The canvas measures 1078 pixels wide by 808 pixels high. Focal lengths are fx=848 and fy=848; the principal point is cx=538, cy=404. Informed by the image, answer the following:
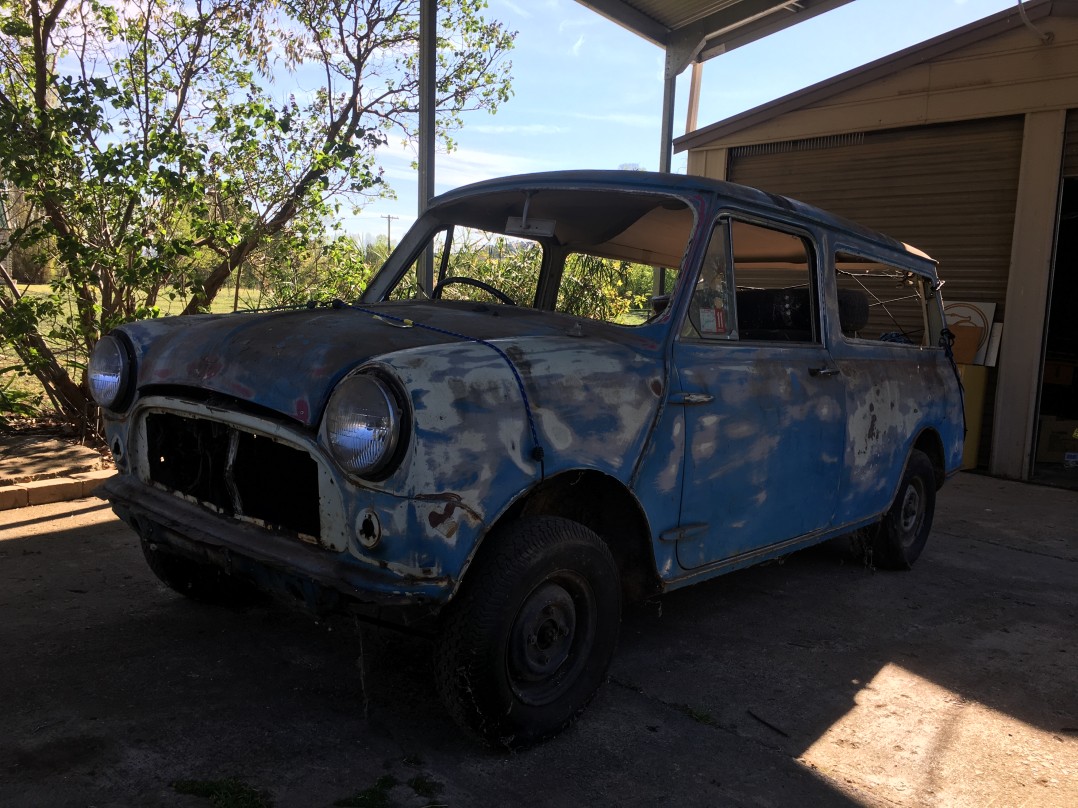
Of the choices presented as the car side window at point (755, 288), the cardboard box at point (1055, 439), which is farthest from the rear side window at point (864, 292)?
the cardboard box at point (1055, 439)

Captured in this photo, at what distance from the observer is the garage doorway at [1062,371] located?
823 cm

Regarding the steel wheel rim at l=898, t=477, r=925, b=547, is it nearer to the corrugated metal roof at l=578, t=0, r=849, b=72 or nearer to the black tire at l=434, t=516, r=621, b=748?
the black tire at l=434, t=516, r=621, b=748

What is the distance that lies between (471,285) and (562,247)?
0.58 metres

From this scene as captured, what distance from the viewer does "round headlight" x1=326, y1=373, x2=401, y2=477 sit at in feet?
7.07

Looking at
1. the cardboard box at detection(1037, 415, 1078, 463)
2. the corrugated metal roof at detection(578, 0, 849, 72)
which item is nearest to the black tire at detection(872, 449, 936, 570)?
the cardboard box at detection(1037, 415, 1078, 463)

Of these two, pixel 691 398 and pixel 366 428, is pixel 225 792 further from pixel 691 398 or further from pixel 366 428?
pixel 691 398

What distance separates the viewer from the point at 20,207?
6.02 meters

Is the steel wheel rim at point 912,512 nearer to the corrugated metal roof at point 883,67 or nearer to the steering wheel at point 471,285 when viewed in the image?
the steering wheel at point 471,285

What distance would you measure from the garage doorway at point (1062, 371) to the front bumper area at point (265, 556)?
290 inches

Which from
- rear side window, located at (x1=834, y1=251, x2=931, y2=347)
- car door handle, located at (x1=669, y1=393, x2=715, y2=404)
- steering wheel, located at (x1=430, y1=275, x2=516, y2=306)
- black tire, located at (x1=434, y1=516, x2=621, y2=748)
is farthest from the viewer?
rear side window, located at (x1=834, y1=251, x2=931, y2=347)

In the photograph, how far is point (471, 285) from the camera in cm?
375

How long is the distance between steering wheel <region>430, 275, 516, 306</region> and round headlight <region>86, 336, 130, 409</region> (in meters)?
1.30

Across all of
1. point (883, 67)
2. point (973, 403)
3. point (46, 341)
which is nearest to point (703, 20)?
point (883, 67)

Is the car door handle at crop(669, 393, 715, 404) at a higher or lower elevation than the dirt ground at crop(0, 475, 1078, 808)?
higher
